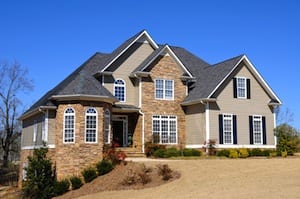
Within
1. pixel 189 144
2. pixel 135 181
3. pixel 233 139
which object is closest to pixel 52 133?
pixel 135 181

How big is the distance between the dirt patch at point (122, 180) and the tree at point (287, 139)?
45.1 ft

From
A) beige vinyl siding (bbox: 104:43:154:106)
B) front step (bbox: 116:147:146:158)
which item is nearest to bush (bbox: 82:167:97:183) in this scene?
front step (bbox: 116:147:146:158)

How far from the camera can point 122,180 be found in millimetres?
21859

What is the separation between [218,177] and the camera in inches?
787

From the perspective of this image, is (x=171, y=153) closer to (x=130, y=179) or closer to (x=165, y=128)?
(x=165, y=128)

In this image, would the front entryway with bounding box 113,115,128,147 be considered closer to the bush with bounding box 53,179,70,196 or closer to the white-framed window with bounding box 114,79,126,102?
the white-framed window with bounding box 114,79,126,102

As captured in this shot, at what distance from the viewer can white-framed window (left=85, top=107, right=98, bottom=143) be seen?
25.7m

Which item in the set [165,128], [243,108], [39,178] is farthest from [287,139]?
[39,178]

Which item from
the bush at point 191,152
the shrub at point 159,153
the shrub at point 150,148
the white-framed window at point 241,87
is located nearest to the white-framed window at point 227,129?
the white-framed window at point 241,87

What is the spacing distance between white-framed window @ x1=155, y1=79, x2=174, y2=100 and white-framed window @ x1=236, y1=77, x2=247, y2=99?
18.0 ft

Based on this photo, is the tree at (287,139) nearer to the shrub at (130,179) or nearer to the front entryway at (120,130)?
the front entryway at (120,130)

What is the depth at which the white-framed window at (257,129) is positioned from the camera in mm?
32344

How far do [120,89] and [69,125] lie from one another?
760 centimetres

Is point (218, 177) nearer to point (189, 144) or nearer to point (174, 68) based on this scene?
point (189, 144)
